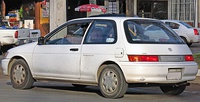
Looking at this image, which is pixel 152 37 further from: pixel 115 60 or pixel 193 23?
pixel 193 23

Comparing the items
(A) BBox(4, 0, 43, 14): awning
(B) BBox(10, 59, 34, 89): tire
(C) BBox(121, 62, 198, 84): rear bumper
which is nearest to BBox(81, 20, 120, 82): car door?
(C) BBox(121, 62, 198, 84): rear bumper

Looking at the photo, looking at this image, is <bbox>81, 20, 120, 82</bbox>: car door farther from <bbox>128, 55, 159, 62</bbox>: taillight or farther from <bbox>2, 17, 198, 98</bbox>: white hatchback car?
<bbox>128, 55, 159, 62</bbox>: taillight

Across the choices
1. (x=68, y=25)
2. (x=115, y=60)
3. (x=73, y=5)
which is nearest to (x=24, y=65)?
(x=68, y=25)

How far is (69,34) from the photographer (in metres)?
10.2

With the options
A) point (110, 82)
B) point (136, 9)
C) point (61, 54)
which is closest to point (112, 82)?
point (110, 82)

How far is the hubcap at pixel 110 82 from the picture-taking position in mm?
9172

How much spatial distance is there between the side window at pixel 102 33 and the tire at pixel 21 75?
1.69 meters

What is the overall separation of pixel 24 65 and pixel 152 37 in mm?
2986

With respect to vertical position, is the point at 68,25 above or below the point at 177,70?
above

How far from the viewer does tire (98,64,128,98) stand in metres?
9.06

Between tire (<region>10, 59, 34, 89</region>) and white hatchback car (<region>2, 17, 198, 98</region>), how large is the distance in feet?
0.09

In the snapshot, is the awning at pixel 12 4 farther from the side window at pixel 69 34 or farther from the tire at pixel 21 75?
the side window at pixel 69 34

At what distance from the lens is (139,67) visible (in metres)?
8.84

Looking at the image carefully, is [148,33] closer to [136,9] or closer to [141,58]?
[141,58]
